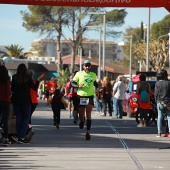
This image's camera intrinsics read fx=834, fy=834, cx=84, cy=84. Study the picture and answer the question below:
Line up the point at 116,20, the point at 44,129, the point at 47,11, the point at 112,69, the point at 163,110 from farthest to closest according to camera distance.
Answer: the point at 112,69, the point at 116,20, the point at 47,11, the point at 44,129, the point at 163,110

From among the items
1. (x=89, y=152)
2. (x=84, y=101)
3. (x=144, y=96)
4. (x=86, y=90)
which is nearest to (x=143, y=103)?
(x=144, y=96)

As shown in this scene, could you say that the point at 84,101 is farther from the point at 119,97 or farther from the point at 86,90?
the point at 119,97

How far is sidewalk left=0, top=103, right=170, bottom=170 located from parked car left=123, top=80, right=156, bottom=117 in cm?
860

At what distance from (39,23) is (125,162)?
68175mm

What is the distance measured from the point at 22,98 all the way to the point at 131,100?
44.5ft

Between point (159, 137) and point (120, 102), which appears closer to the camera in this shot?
point (159, 137)

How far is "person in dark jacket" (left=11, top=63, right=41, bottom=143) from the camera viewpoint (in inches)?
728

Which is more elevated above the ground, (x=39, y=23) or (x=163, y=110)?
(x=39, y=23)

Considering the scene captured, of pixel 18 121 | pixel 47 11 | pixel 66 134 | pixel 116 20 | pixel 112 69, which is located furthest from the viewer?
pixel 112 69

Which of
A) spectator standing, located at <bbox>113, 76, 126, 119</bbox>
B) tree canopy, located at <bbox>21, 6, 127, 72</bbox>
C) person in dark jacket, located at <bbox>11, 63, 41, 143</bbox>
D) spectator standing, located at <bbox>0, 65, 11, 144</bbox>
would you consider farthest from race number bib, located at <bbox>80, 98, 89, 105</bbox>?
tree canopy, located at <bbox>21, 6, 127, 72</bbox>

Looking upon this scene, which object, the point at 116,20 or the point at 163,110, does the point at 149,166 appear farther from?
the point at 116,20

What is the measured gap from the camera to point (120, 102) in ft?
109

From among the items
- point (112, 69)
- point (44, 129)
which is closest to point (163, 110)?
point (44, 129)

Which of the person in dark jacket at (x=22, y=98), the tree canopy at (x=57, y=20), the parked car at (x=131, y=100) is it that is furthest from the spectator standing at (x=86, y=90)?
the tree canopy at (x=57, y=20)
